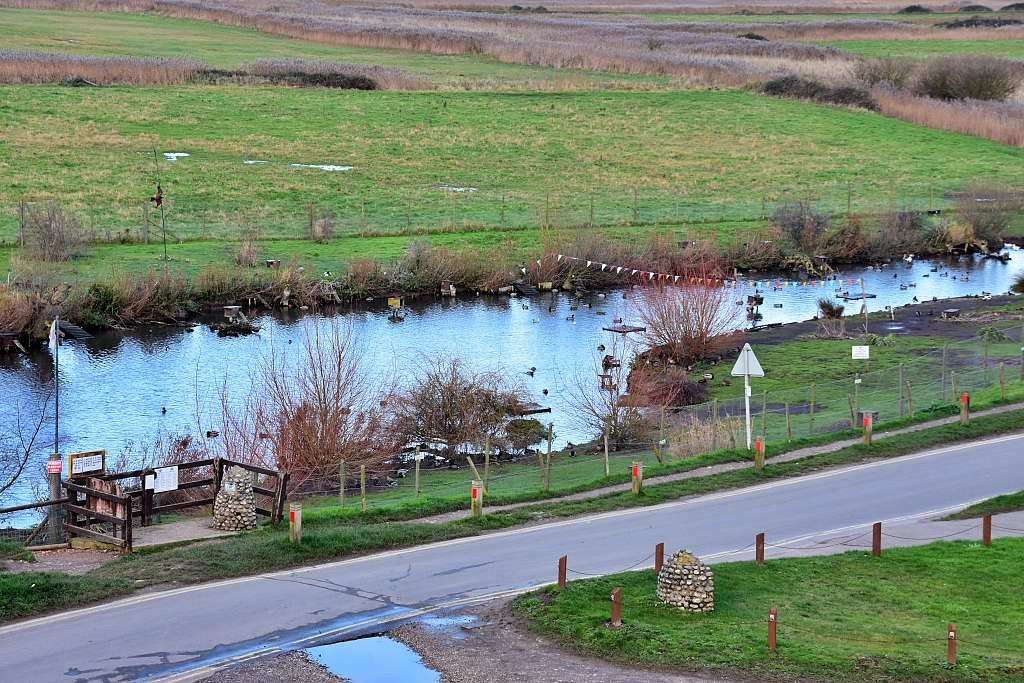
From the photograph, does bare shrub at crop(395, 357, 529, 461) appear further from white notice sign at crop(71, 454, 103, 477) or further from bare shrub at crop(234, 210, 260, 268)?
bare shrub at crop(234, 210, 260, 268)

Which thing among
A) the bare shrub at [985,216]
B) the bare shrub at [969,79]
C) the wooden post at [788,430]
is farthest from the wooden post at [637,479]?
the bare shrub at [969,79]

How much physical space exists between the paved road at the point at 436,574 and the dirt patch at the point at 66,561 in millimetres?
2018

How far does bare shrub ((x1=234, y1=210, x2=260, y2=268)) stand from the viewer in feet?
208

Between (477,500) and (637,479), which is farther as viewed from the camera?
(637,479)

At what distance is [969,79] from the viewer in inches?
4567

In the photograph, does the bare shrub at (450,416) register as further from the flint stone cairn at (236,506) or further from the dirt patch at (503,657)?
the dirt patch at (503,657)

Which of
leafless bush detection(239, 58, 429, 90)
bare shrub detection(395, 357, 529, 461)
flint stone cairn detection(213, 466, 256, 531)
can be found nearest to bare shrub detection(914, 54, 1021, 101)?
leafless bush detection(239, 58, 429, 90)

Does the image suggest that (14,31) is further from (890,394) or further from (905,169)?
(890,394)

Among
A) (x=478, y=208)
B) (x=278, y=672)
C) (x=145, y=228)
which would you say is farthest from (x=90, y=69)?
(x=278, y=672)

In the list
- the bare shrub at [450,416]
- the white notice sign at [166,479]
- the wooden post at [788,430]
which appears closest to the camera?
the white notice sign at [166,479]

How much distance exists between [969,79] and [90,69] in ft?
252

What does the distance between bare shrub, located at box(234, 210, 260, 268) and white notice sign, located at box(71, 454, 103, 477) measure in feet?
124

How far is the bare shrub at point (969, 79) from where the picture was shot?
11544cm

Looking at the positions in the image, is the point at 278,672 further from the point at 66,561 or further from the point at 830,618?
the point at 830,618
